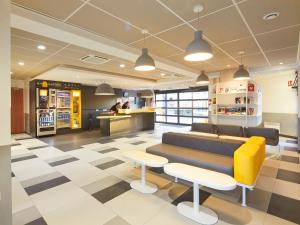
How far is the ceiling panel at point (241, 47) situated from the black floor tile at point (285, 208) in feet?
10.1

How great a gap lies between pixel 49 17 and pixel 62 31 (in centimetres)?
28

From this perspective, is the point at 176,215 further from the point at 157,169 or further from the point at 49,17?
the point at 49,17

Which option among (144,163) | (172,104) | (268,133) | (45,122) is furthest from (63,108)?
(268,133)

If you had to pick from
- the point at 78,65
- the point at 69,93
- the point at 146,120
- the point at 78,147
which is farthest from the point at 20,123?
the point at 146,120

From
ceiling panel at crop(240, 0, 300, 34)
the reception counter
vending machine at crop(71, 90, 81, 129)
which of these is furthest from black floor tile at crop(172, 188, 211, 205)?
vending machine at crop(71, 90, 81, 129)

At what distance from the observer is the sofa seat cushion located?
2.68m

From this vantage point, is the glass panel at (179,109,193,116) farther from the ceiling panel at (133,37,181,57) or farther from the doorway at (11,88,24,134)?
the doorway at (11,88,24,134)

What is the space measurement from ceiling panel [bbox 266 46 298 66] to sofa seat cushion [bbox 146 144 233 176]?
3406 mm

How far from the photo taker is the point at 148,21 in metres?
2.84

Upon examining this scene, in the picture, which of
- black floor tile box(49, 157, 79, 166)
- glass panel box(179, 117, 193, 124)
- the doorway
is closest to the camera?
black floor tile box(49, 157, 79, 166)

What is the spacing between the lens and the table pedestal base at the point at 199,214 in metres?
2.10

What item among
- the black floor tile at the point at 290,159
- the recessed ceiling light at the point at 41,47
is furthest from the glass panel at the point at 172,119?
the recessed ceiling light at the point at 41,47

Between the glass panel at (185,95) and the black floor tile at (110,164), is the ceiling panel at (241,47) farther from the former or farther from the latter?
the glass panel at (185,95)

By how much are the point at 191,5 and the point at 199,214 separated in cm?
286
